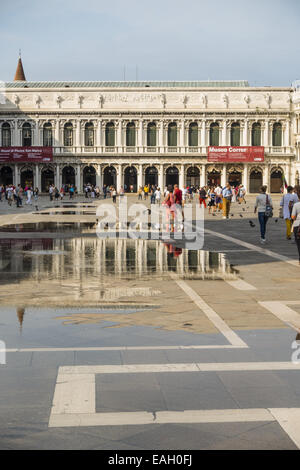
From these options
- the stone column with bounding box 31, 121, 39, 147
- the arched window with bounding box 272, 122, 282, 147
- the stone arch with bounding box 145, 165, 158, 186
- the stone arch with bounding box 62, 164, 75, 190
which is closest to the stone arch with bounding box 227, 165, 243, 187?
the arched window with bounding box 272, 122, 282, 147

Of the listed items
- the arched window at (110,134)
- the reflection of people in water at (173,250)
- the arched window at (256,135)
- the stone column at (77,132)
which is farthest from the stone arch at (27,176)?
the reflection of people in water at (173,250)

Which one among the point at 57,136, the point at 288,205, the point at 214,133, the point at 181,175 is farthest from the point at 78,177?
the point at 288,205

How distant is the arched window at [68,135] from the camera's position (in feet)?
304

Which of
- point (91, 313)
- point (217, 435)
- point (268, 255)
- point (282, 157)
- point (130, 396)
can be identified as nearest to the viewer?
point (217, 435)

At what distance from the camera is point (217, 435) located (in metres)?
5.09

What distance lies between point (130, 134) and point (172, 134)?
5462mm

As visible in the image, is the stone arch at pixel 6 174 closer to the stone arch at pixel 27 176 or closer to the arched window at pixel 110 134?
the stone arch at pixel 27 176

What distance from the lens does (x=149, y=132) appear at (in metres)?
92.8

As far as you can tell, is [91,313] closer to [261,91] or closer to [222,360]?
[222,360]

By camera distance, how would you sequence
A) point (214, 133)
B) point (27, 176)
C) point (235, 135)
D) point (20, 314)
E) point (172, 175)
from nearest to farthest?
point (20, 314) < point (235, 135) < point (214, 133) < point (172, 175) < point (27, 176)

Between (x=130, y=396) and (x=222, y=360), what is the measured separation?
4.97 ft

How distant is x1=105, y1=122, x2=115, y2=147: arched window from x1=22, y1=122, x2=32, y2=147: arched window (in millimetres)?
9993

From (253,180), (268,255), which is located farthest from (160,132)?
(268,255)

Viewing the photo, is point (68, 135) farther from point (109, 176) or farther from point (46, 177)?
point (109, 176)
